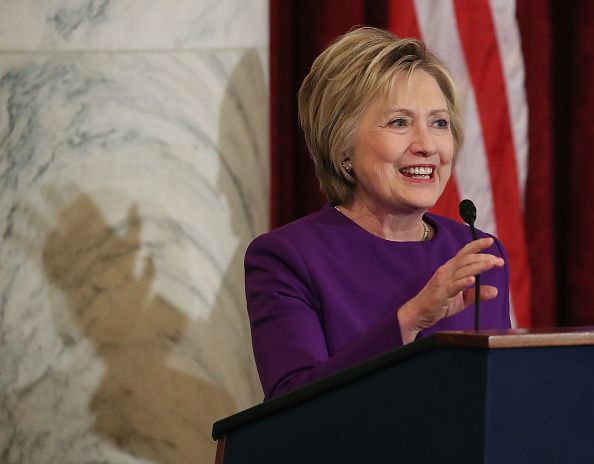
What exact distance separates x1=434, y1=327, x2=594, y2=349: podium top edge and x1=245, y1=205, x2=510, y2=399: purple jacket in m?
0.52

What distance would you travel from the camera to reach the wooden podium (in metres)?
1.14

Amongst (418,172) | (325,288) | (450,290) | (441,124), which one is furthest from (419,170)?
(450,290)

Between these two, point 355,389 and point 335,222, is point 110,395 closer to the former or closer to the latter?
point 335,222

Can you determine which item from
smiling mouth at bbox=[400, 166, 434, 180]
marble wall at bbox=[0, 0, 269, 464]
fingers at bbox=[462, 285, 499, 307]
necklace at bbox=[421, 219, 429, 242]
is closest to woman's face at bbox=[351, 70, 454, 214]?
smiling mouth at bbox=[400, 166, 434, 180]

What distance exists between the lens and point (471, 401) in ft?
3.76

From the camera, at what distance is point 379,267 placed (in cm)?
195

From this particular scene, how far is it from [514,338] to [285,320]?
706 millimetres

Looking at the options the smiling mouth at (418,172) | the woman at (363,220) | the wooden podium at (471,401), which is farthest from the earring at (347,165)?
the wooden podium at (471,401)

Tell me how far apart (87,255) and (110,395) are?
1.09 feet

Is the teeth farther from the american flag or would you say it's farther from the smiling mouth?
the american flag

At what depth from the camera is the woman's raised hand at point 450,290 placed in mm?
1394

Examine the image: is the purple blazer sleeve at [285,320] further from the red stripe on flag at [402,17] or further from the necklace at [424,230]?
the red stripe on flag at [402,17]

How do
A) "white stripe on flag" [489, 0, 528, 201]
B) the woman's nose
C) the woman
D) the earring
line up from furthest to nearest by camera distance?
"white stripe on flag" [489, 0, 528, 201], the earring, the woman's nose, the woman

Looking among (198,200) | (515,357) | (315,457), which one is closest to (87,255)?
(198,200)
